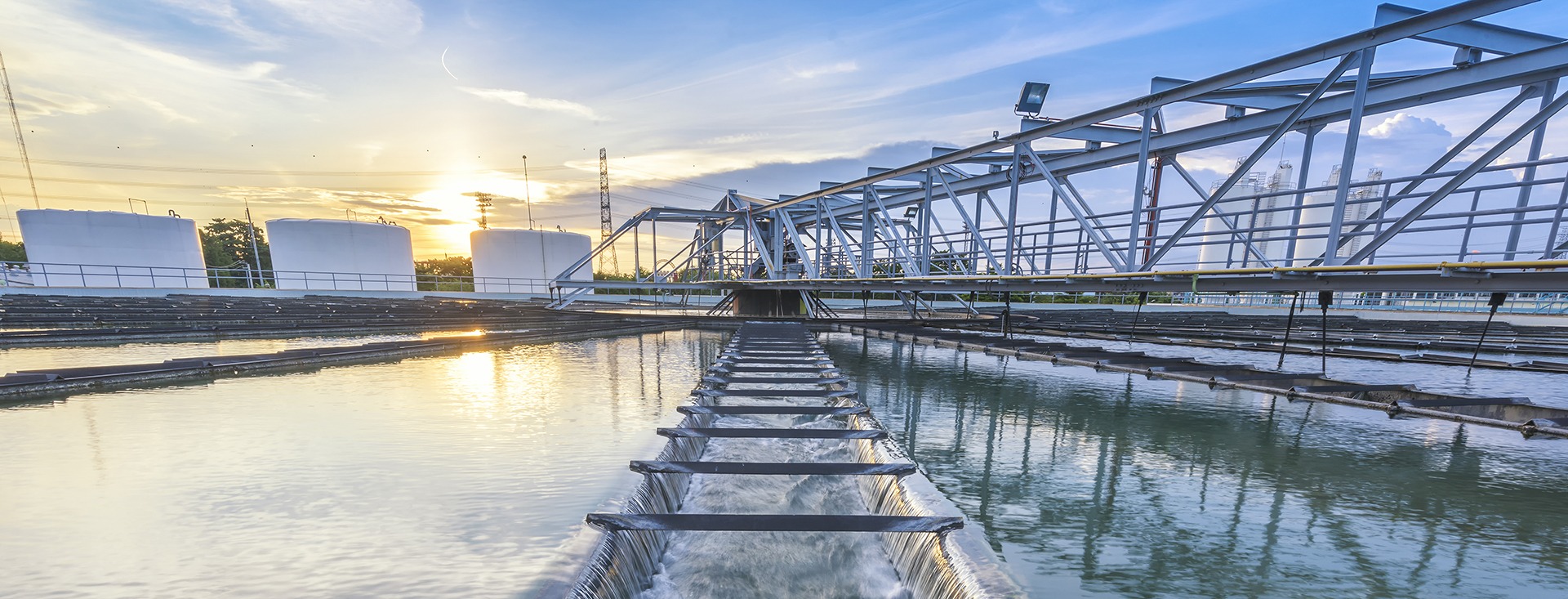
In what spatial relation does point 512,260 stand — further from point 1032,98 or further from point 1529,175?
point 1529,175

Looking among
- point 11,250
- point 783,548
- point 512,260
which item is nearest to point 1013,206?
point 783,548

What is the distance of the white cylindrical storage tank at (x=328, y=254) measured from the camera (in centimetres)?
2655

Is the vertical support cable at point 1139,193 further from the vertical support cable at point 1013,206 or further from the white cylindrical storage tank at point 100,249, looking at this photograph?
the white cylindrical storage tank at point 100,249

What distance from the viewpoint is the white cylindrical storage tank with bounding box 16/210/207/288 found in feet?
73.9

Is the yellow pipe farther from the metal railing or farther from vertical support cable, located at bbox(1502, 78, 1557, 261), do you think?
the metal railing

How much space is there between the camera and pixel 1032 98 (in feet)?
28.0

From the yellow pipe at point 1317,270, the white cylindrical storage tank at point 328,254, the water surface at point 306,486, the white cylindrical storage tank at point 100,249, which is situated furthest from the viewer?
the white cylindrical storage tank at point 328,254

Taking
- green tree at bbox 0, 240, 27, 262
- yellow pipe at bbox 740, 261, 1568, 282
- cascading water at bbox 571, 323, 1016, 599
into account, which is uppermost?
green tree at bbox 0, 240, 27, 262

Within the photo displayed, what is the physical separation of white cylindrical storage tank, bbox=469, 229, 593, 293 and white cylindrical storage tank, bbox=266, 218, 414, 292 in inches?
192

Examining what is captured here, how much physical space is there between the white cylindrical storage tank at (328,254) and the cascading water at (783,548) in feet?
101

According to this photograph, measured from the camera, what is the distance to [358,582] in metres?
2.32

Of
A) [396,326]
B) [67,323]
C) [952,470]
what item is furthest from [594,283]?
[952,470]

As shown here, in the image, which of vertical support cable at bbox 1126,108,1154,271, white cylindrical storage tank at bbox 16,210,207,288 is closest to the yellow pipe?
vertical support cable at bbox 1126,108,1154,271

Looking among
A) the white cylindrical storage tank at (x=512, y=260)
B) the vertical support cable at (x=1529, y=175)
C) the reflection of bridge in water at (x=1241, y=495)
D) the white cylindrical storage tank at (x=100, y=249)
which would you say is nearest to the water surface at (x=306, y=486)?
the reflection of bridge in water at (x=1241, y=495)
